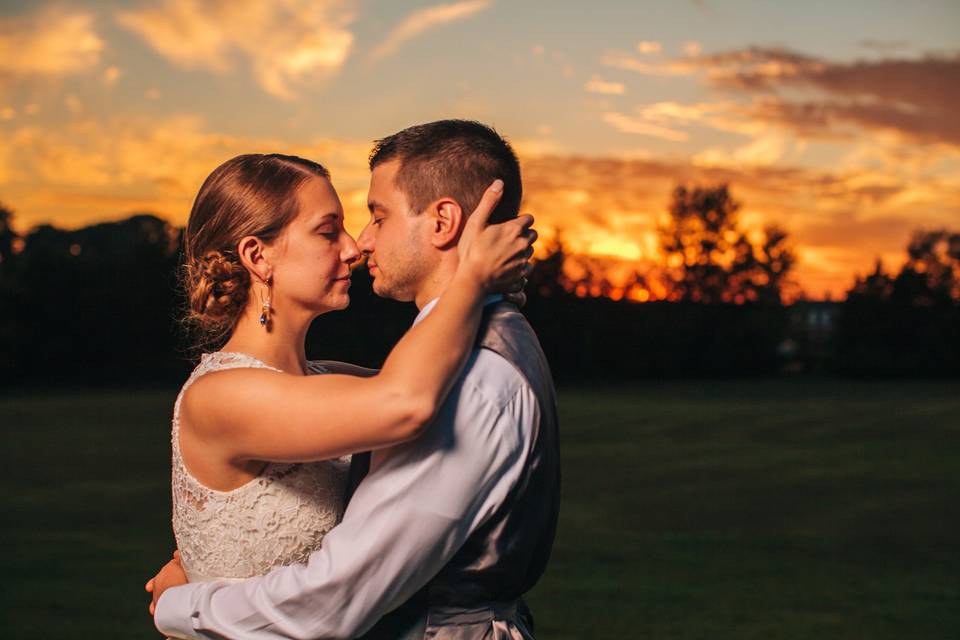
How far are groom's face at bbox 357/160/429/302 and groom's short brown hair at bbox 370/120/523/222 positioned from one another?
0.02m

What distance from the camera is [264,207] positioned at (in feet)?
9.34

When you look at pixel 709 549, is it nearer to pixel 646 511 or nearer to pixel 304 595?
pixel 646 511

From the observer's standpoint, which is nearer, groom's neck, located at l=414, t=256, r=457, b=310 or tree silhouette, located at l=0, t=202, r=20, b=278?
groom's neck, located at l=414, t=256, r=457, b=310

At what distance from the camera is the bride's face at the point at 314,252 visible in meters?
2.87

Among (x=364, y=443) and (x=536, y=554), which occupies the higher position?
(x=364, y=443)

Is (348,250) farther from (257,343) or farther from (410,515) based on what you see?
(410,515)

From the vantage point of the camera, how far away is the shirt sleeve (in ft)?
7.07

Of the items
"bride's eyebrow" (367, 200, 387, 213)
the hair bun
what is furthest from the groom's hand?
"bride's eyebrow" (367, 200, 387, 213)

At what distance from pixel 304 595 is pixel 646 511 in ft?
43.0

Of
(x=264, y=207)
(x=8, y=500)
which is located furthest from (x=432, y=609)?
(x=8, y=500)

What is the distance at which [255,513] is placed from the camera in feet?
9.16

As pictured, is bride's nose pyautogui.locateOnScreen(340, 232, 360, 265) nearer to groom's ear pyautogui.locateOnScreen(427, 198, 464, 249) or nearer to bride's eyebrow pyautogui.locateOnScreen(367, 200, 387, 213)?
bride's eyebrow pyautogui.locateOnScreen(367, 200, 387, 213)

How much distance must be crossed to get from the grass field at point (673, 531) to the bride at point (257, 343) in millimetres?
5856

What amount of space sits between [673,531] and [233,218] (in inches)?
444
